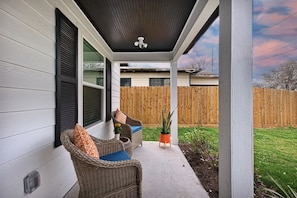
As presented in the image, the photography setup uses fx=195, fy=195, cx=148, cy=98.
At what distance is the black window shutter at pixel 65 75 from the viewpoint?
7.64 ft

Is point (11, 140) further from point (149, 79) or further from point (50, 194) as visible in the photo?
point (149, 79)

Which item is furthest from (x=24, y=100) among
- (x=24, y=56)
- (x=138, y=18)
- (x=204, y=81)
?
(x=204, y=81)

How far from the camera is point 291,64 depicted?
61.1 inches

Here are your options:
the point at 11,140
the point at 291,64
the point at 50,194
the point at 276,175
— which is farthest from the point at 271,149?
the point at 11,140

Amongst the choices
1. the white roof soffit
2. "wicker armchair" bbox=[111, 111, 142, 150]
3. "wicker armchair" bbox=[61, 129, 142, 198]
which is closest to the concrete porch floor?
"wicker armchair" bbox=[111, 111, 142, 150]

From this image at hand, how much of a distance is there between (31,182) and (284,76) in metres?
2.44

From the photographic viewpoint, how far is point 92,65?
3908mm

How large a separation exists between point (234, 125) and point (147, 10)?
2280 millimetres

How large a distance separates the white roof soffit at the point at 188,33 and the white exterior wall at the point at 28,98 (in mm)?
1758

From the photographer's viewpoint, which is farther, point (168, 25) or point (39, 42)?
point (168, 25)

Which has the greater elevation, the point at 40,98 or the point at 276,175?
the point at 40,98

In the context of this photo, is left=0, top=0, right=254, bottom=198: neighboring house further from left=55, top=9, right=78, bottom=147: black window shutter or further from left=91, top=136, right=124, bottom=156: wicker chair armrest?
left=91, top=136, right=124, bottom=156: wicker chair armrest

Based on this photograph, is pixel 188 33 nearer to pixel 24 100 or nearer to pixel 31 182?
pixel 24 100

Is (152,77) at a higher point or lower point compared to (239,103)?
higher
